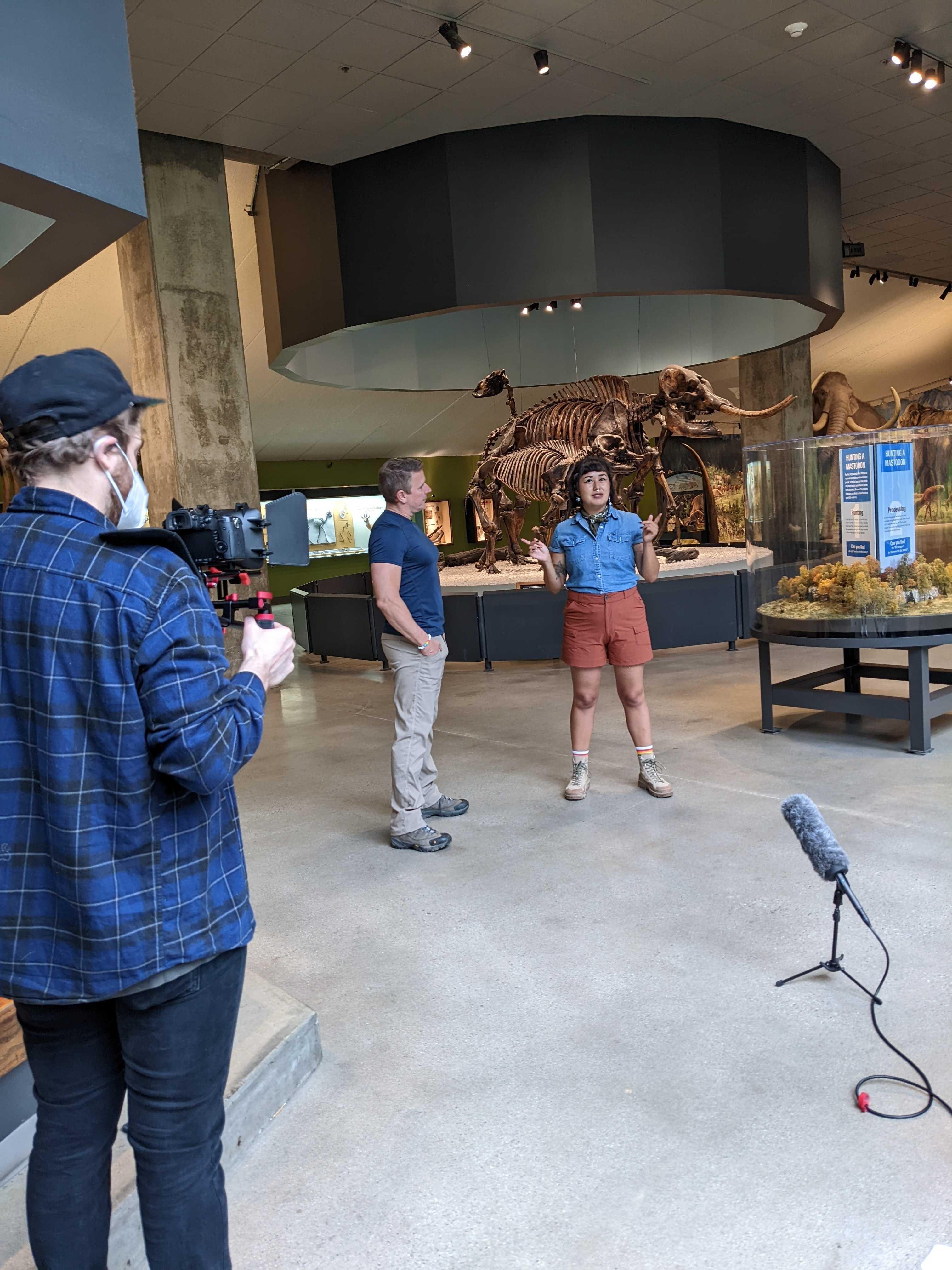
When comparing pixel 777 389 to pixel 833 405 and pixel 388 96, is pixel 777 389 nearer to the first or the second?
pixel 833 405

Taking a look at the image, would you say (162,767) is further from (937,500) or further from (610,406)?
(610,406)

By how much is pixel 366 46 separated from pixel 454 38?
2.24 ft

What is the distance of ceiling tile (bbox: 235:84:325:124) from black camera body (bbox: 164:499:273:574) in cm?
708

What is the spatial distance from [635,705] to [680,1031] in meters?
2.20

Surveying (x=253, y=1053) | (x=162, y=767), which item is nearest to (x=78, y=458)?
(x=162, y=767)

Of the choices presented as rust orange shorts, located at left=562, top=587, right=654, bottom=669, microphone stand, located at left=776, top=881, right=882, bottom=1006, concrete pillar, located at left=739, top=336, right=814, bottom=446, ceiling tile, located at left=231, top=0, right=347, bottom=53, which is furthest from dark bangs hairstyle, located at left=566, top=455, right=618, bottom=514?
concrete pillar, located at left=739, top=336, right=814, bottom=446

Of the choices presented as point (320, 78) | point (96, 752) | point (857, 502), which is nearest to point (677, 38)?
point (320, 78)

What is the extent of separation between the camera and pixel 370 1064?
260 cm

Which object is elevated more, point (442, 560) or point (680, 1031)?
point (442, 560)

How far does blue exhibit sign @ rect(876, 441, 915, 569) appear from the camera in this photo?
527 cm

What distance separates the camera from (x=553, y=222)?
8.30 m

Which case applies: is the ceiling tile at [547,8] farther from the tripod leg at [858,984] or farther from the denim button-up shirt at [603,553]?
the tripod leg at [858,984]

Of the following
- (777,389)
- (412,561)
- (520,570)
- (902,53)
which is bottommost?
(520,570)

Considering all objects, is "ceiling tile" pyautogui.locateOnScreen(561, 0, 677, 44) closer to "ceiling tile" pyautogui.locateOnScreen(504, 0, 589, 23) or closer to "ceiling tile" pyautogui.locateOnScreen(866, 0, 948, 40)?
"ceiling tile" pyautogui.locateOnScreen(504, 0, 589, 23)
